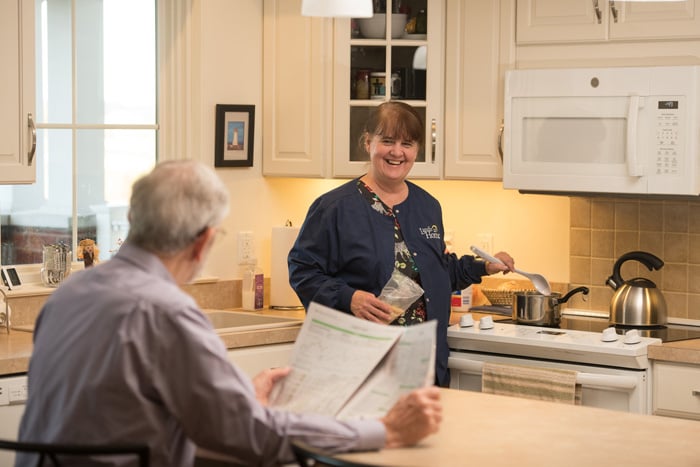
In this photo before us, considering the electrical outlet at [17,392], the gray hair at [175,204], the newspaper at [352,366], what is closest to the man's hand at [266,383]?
the newspaper at [352,366]

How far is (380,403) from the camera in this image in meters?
1.88

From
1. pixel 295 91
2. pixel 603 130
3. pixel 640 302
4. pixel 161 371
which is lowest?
pixel 640 302

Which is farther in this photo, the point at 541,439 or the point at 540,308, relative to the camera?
the point at 540,308

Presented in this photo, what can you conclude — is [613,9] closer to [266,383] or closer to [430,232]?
[430,232]

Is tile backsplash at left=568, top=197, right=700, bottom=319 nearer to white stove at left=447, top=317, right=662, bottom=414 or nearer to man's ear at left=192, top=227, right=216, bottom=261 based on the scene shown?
white stove at left=447, top=317, right=662, bottom=414

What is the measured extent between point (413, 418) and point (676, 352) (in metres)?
1.83

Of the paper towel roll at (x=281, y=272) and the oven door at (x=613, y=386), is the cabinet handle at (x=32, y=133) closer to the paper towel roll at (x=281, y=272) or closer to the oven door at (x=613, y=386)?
the paper towel roll at (x=281, y=272)

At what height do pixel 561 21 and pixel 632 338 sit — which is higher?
pixel 561 21

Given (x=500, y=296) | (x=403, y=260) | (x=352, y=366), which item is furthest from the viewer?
(x=500, y=296)

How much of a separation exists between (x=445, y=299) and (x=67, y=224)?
145 centimetres

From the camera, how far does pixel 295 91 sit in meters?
4.28

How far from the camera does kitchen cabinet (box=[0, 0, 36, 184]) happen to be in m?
3.37

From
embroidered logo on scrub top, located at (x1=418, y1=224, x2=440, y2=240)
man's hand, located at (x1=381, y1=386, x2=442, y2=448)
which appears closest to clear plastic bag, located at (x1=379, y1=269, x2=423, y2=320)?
embroidered logo on scrub top, located at (x1=418, y1=224, x2=440, y2=240)

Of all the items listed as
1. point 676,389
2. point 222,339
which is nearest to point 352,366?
point 222,339
